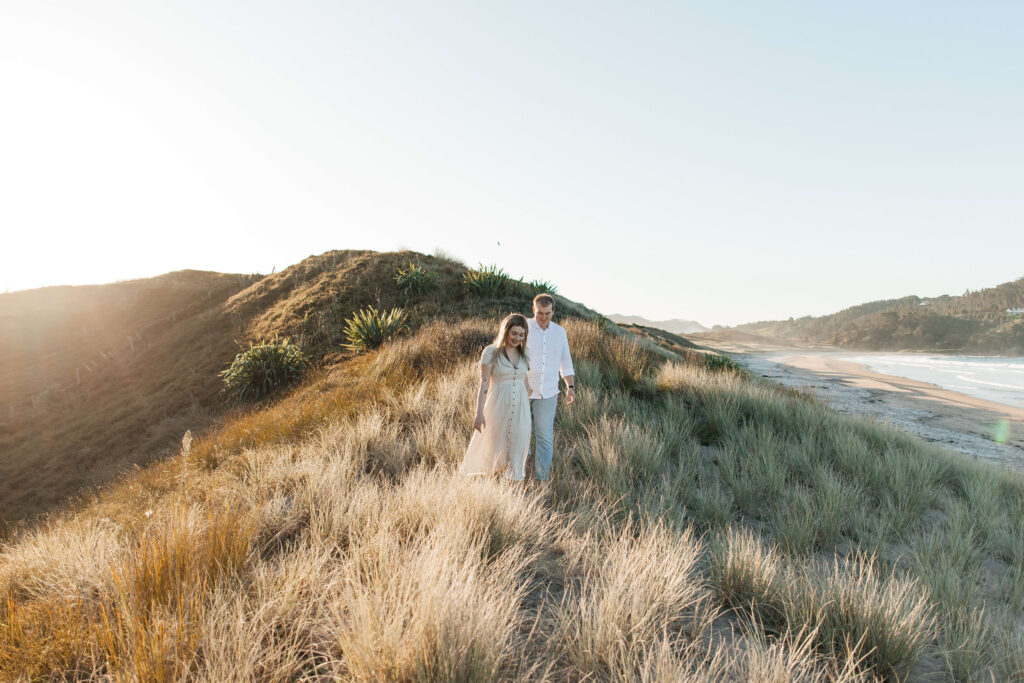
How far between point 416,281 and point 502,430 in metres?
12.7

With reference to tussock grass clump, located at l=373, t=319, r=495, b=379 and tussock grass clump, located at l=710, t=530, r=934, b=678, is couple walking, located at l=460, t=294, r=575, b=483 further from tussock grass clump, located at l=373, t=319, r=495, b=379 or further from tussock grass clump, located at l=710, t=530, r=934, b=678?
tussock grass clump, located at l=373, t=319, r=495, b=379

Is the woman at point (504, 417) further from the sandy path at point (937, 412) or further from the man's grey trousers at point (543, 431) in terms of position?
the sandy path at point (937, 412)

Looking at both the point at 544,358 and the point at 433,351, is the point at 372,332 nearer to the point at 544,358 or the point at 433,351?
the point at 433,351

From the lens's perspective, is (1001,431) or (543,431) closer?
(543,431)

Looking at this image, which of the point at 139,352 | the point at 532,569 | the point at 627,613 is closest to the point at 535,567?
the point at 532,569

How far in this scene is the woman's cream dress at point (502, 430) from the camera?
446 cm

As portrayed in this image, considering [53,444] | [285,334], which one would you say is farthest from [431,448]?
[53,444]

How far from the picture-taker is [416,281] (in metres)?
16.3

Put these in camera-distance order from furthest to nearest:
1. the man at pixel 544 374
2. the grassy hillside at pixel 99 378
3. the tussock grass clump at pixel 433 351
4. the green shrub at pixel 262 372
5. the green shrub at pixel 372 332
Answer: the green shrub at pixel 372 332 < the green shrub at pixel 262 372 < the grassy hillside at pixel 99 378 < the tussock grass clump at pixel 433 351 < the man at pixel 544 374

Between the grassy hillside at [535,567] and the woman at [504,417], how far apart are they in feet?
1.23

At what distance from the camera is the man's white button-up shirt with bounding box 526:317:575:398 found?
490 cm

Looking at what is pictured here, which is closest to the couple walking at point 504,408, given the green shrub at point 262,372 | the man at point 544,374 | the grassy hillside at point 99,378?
the man at point 544,374

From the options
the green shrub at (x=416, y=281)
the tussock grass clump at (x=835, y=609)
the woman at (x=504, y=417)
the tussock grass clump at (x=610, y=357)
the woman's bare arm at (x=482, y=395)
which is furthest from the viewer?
the green shrub at (x=416, y=281)

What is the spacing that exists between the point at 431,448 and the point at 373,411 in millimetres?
1790
